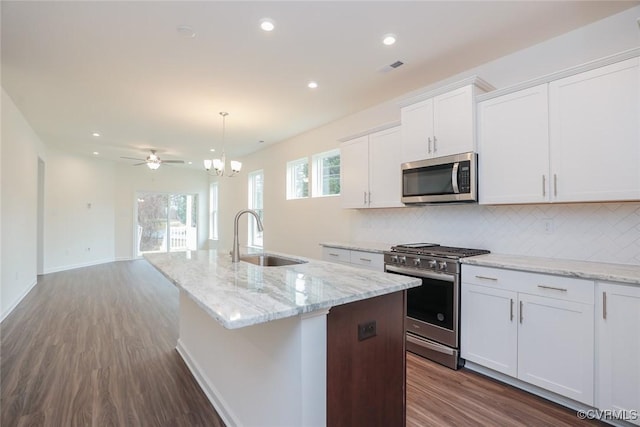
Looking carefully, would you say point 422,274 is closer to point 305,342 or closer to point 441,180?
point 441,180

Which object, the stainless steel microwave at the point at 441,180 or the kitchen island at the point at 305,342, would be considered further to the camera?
the stainless steel microwave at the point at 441,180

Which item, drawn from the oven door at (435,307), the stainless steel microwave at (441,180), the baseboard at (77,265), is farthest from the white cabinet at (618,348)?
the baseboard at (77,265)

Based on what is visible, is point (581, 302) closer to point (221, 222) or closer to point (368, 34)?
point (368, 34)

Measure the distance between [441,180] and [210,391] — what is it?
8.56 feet

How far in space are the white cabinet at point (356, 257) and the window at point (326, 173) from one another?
4.18 feet

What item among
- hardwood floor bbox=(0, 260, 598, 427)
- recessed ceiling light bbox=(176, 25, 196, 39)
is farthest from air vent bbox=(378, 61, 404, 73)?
hardwood floor bbox=(0, 260, 598, 427)

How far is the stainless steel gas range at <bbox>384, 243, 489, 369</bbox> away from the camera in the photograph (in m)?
2.55

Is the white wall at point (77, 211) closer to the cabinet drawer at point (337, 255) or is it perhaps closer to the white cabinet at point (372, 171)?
the cabinet drawer at point (337, 255)

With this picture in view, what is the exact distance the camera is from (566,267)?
6.80ft

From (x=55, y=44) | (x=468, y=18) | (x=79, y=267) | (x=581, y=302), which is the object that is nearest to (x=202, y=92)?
(x=55, y=44)

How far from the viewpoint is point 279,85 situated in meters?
3.49

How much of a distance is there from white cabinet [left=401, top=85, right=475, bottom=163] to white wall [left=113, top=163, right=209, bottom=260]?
27.3 feet

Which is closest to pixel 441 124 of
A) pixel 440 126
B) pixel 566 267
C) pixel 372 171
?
pixel 440 126

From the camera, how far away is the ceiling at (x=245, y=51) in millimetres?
2232
